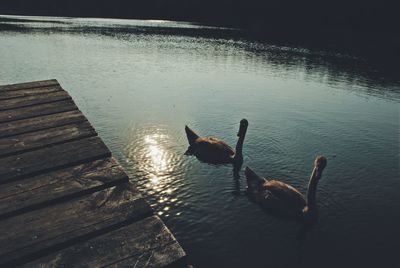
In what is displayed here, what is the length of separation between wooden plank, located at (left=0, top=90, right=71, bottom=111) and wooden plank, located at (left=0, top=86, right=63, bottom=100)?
224 mm

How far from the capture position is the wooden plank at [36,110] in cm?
662

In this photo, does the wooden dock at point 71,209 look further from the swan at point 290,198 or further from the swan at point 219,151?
the swan at point 219,151

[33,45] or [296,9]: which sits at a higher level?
[296,9]

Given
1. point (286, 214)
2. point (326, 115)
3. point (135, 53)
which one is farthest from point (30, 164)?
point (135, 53)

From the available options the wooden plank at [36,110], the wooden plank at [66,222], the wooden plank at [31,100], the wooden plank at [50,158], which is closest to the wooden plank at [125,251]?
the wooden plank at [66,222]

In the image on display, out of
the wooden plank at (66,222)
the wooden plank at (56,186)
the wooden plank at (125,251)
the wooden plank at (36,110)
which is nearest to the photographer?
the wooden plank at (125,251)

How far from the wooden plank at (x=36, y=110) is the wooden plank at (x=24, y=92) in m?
0.98

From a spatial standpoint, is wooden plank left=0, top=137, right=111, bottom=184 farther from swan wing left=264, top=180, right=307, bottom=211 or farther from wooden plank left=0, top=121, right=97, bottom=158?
swan wing left=264, top=180, right=307, bottom=211

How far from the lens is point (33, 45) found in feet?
173

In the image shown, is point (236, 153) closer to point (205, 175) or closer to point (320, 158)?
point (205, 175)

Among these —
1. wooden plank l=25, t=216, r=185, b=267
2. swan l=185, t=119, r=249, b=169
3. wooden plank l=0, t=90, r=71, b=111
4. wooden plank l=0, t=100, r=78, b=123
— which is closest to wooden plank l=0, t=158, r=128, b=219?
wooden plank l=25, t=216, r=185, b=267

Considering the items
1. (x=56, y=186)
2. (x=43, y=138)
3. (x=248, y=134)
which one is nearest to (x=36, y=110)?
(x=43, y=138)

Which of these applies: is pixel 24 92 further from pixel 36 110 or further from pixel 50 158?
pixel 50 158

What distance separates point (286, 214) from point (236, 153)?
5132mm
